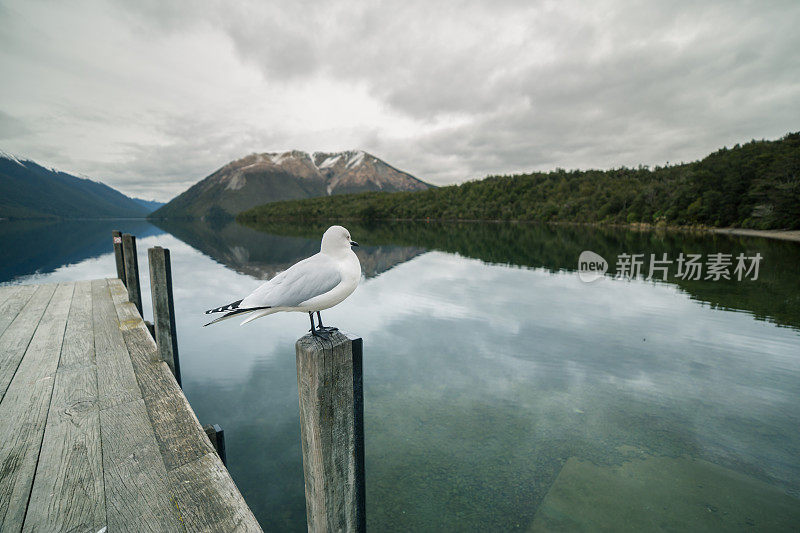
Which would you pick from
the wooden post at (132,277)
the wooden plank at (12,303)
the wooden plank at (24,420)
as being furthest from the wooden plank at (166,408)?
the wooden plank at (12,303)

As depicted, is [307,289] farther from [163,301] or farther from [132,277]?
[132,277]

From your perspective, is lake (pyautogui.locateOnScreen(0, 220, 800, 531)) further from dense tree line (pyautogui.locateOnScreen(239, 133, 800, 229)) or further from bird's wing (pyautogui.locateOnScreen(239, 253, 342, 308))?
dense tree line (pyautogui.locateOnScreen(239, 133, 800, 229))

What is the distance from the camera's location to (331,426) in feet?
6.91

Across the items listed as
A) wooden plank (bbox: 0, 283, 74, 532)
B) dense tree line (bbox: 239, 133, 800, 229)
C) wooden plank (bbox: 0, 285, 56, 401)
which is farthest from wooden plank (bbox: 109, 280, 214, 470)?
dense tree line (bbox: 239, 133, 800, 229)

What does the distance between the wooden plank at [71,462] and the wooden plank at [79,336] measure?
107 mm

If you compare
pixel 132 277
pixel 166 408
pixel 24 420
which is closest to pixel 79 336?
pixel 132 277

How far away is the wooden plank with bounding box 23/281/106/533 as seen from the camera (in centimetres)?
241

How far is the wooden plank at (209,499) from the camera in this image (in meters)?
2.42

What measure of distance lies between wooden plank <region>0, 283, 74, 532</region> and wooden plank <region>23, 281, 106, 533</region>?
59mm

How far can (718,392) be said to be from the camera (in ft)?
23.5

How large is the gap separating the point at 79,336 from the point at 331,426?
6.06 metres

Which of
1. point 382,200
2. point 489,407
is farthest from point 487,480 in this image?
point 382,200

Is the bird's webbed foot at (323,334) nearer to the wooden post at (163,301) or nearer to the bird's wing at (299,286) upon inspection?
the bird's wing at (299,286)

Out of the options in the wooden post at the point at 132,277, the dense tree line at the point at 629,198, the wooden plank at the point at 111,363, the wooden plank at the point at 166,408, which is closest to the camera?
the wooden plank at the point at 166,408
